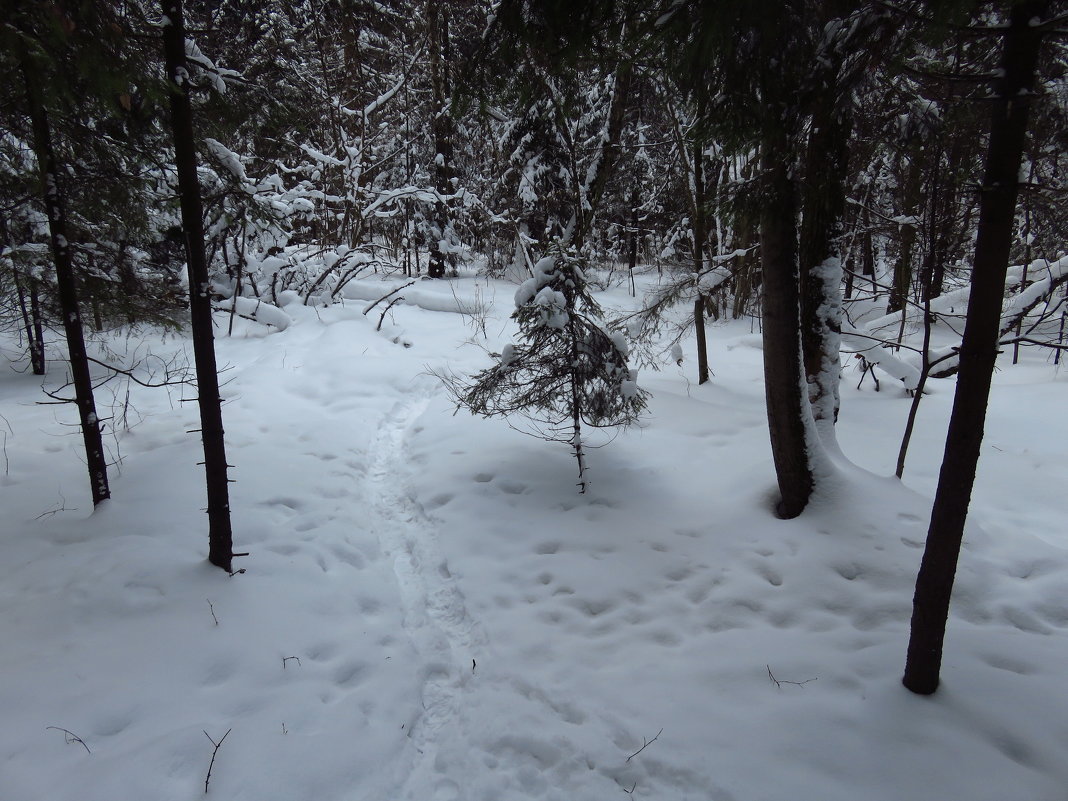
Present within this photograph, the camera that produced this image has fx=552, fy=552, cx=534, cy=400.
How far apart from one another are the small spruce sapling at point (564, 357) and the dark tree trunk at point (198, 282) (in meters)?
2.74

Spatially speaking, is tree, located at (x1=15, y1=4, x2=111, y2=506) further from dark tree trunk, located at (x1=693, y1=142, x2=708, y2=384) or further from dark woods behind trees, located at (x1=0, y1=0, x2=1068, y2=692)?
dark tree trunk, located at (x1=693, y1=142, x2=708, y2=384)

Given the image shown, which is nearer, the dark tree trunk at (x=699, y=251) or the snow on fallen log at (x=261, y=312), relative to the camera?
the dark tree trunk at (x=699, y=251)

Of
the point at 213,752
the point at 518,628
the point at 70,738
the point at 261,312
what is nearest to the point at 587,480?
the point at 518,628

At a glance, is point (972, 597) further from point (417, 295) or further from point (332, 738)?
point (417, 295)

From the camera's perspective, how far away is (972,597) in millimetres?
4195

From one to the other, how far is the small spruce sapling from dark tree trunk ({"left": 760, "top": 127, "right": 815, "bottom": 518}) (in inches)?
58.6

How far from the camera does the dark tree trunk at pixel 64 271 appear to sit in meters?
4.44

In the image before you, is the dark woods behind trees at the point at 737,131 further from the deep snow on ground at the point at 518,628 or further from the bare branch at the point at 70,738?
the bare branch at the point at 70,738

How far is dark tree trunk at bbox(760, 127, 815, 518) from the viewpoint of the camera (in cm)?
431

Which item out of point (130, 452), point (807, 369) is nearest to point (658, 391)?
point (807, 369)

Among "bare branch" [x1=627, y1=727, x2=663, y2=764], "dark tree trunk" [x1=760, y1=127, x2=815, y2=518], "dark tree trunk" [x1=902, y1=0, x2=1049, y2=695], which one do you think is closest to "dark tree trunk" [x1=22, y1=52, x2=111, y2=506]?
"bare branch" [x1=627, y1=727, x2=663, y2=764]

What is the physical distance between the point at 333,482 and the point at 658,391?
5632 mm

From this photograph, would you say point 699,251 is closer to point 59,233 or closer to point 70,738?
point 59,233

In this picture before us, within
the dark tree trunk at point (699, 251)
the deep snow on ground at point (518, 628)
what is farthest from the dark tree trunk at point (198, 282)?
the dark tree trunk at point (699, 251)
